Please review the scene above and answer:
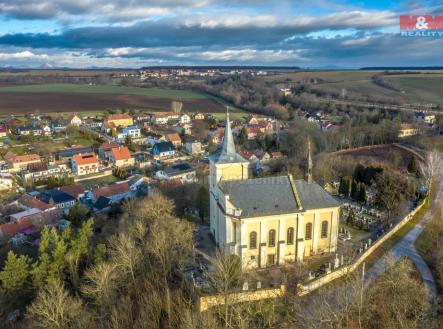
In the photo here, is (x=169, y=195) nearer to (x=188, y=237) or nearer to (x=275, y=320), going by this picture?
(x=188, y=237)

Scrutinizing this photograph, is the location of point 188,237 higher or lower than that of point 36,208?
higher

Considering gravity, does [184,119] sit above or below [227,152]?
below

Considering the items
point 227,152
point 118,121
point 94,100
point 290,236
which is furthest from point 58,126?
point 290,236

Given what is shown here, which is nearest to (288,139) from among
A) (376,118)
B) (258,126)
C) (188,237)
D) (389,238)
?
(258,126)

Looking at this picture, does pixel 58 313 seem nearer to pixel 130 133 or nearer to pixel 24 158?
pixel 24 158

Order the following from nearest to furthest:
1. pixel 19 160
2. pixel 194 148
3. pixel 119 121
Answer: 1. pixel 19 160
2. pixel 194 148
3. pixel 119 121

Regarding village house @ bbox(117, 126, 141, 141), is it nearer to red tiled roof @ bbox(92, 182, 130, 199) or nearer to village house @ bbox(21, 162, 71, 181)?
village house @ bbox(21, 162, 71, 181)

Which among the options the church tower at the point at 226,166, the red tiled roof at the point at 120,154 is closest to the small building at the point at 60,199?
the red tiled roof at the point at 120,154
